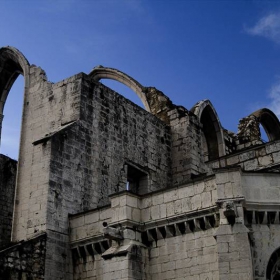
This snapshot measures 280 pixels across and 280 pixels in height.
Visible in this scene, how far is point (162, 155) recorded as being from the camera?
68.7 feet

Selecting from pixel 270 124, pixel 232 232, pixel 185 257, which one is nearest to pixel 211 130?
pixel 270 124

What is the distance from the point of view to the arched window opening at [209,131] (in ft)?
80.0

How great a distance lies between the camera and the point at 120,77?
22.9 m

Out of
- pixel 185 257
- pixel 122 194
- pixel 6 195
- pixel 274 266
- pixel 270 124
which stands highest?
pixel 270 124

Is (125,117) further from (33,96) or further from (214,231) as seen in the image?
(214,231)

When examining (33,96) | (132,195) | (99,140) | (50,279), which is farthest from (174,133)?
(50,279)

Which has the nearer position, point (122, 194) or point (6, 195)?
point (122, 194)

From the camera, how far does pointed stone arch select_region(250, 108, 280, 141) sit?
26797 mm

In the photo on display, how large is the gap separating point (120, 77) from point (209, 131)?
16.7 feet

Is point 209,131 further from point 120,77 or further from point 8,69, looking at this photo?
point 8,69

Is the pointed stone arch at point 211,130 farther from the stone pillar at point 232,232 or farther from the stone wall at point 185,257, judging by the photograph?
the stone pillar at point 232,232

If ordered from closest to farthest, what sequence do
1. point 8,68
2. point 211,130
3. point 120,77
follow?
point 8,68, point 120,77, point 211,130

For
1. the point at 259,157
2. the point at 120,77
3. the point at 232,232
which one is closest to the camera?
the point at 232,232

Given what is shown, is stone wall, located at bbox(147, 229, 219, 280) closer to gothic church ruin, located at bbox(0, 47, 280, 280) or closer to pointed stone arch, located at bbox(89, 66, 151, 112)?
gothic church ruin, located at bbox(0, 47, 280, 280)
